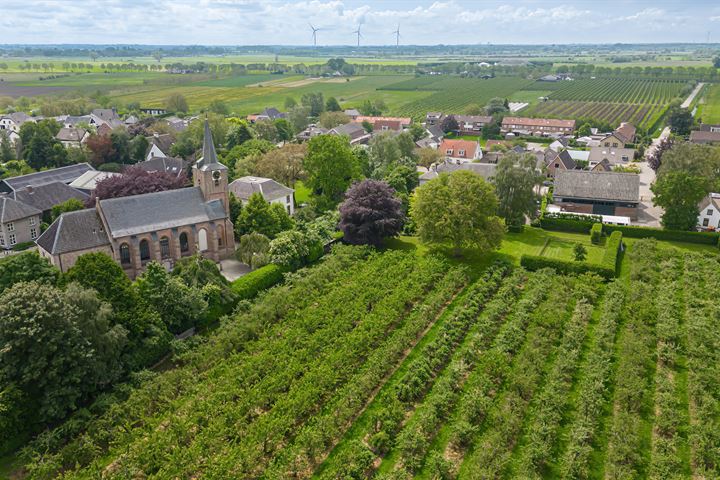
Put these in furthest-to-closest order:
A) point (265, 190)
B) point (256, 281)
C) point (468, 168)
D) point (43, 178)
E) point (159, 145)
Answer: point (159, 145), point (468, 168), point (43, 178), point (265, 190), point (256, 281)

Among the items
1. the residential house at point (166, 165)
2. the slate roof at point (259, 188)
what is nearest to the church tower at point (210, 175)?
the slate roof at point (259, 188)

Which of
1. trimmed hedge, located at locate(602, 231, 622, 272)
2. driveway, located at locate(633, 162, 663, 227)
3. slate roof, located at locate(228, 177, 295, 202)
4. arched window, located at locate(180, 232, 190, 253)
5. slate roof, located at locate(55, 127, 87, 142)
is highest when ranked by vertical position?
slate roof, located at locate(55, 127, 87, 142)

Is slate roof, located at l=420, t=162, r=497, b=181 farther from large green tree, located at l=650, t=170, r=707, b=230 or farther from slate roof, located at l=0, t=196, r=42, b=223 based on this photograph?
slate roof, located at l=0, t=196, r=42, b=223

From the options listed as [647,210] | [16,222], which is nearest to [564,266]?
[647,210]

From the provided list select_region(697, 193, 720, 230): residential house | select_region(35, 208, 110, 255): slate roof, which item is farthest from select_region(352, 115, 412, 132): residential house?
select_region(35, 208, 110, 255): slate roof

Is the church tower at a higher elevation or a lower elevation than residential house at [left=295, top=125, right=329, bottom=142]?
higher

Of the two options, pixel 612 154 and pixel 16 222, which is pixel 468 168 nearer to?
pixel 612 154
